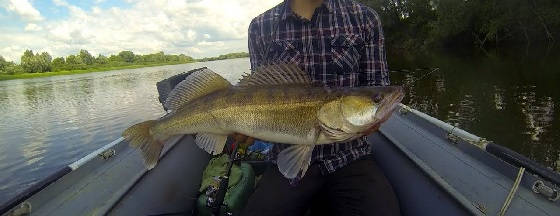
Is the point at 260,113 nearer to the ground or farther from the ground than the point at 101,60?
nearer to the ground

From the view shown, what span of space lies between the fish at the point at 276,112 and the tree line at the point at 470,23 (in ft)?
135

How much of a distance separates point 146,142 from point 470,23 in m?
52.0

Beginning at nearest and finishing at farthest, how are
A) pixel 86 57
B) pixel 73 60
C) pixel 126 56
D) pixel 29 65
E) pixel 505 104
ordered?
pixel 505 104 → pixel 29 65 → pixel 73 60 → pixel 86 57 → pixel 126 56

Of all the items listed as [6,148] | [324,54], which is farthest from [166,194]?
[6,148]

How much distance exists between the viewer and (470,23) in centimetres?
4744

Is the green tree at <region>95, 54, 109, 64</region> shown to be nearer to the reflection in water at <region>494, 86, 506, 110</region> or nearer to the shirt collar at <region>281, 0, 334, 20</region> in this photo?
the reflection in water at <region>494, 86, 506, 110</region>

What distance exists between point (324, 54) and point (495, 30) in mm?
44144

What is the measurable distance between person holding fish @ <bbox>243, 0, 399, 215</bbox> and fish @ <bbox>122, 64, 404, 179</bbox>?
35 centimetres

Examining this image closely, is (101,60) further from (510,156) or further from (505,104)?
(510,156)

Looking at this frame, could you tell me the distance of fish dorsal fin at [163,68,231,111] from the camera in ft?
9.86

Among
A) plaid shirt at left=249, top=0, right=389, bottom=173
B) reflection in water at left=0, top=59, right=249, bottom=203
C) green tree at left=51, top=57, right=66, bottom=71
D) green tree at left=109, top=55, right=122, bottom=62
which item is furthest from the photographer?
green tree at left=109, top=55, right=122, bottom=62

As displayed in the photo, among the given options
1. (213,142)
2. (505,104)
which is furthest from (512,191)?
(505,104)

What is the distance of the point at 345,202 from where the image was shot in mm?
2928

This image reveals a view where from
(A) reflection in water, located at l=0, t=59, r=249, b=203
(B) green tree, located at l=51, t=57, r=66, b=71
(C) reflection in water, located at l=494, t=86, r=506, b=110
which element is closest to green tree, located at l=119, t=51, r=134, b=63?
(B) green tree, located at l=51, t=57, r=66, b=71
